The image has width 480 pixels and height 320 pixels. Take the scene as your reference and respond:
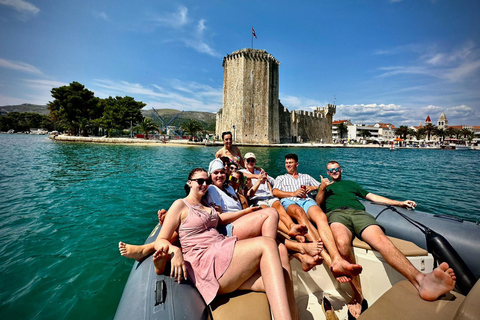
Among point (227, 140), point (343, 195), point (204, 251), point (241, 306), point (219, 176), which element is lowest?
point (241, 306)

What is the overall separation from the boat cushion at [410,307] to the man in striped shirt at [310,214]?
0.33 metres

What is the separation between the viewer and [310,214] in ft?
9.21

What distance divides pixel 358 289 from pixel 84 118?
2016 inches

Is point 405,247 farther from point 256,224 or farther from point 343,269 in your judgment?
point 256,224

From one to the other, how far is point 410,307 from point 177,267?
1.69m

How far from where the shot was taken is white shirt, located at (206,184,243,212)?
246cm

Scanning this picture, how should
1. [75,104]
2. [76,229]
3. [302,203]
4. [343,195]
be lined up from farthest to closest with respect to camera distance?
1. [75,104]
2. [76,229]
3. [302,203]
4. [343,195]

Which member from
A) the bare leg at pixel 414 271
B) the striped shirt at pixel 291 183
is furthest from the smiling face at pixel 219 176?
the bare leg at pixel 414 271

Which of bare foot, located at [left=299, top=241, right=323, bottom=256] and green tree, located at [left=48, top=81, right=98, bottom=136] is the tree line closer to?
green tree, located at [left=48, top=81, right=98, bottom=136]

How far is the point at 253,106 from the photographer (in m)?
38.1

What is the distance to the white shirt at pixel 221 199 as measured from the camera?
246 cm

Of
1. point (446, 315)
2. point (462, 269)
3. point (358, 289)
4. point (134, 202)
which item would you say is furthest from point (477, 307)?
point (134, 202)

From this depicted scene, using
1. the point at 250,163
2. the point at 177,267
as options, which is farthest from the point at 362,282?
the point at 250,163

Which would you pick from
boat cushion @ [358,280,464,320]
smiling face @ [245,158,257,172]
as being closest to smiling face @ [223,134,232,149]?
smiling face @ [245,158,257,172]
